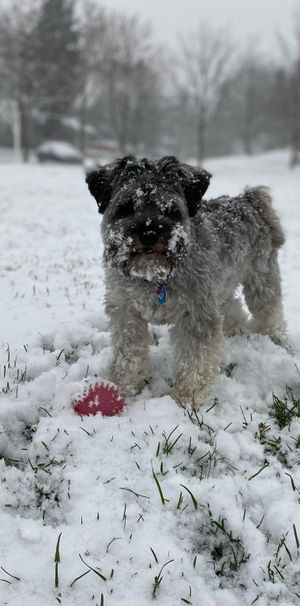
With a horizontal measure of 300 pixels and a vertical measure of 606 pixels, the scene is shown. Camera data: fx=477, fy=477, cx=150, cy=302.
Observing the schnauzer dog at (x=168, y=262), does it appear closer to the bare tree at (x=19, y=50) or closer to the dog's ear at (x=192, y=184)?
the dog's ear at (x=192, y=184)

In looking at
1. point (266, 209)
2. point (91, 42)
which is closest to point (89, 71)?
point (91, 42)

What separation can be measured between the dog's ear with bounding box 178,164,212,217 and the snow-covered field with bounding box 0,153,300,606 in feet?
5.62

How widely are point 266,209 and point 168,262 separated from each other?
85.9 inches

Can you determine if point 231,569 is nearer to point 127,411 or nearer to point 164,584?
point 164,584

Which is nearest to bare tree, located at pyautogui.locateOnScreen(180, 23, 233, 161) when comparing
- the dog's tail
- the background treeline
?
the background treeline

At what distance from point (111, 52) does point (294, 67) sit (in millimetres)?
15529

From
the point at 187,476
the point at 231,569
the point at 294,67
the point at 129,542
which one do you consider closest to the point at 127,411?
the point at 187,476

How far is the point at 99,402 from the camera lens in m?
4.06

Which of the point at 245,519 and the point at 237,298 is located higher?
the point at 237,298

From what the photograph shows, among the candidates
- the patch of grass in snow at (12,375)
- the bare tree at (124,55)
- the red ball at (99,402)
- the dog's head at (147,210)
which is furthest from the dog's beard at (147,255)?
the bare tree at (124,55)

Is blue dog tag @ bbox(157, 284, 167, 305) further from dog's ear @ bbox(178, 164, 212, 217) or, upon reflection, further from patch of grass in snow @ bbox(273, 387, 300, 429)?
patch of grass in snow @ bbox(273, 387, 300, 429)

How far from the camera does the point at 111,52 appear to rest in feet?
136

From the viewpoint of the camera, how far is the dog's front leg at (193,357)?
4.29 m

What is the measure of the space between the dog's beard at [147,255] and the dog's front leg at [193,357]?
0.58 metres
